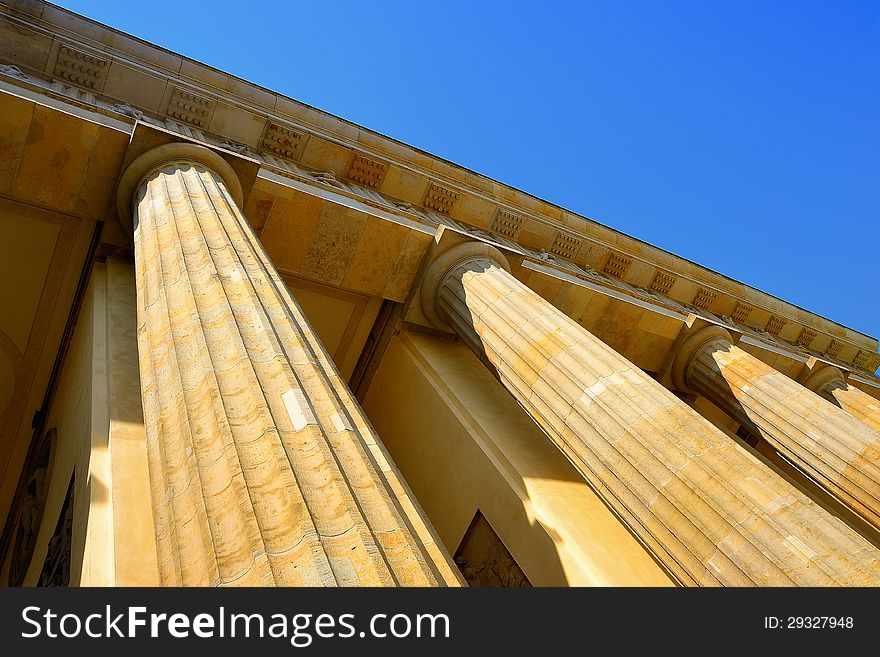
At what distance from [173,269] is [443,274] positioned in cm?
581

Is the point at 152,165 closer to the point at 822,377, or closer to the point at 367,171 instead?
the point at 367,171

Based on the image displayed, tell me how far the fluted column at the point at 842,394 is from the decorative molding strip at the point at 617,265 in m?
5.46

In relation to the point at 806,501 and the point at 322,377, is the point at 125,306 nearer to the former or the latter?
the point at 322,377

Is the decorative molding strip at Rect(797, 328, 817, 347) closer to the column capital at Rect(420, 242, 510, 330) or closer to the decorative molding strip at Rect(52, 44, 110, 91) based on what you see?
the column capital at Rect(420, 242, 510, 330)

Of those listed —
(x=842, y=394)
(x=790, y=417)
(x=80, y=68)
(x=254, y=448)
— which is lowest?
(x=254, y=448)

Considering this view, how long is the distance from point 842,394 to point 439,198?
11161 millimetres

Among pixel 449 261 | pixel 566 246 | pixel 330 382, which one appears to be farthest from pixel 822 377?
pixel 330 382

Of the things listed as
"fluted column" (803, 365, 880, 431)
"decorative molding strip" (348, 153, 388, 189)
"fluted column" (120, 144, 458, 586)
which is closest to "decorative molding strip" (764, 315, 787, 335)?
"fluted column" (803, 365, 880, 431)

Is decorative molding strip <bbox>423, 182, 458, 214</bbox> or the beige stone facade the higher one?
decorative molding strip <bbox>423, 182, 458, 214</bbox>

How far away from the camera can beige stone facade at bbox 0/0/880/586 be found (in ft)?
15.1

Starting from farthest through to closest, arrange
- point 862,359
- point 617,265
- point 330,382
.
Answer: point 862,359 < point 617,265 < point 330,382

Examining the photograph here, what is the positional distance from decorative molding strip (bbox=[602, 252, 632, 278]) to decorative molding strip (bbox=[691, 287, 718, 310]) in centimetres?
273

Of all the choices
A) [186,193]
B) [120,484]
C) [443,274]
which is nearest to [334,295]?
[443,274]

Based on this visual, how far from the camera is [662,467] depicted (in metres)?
7.23
